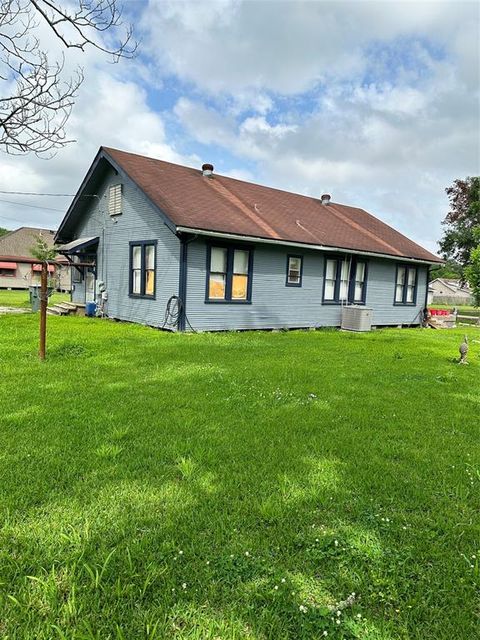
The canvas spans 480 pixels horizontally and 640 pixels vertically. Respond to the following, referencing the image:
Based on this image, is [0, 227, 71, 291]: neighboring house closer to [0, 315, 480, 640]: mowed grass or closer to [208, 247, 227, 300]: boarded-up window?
[208, 247, 227, 300]: boarded-up window

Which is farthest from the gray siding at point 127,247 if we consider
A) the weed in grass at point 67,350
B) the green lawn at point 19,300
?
the green lawn at point 19,300

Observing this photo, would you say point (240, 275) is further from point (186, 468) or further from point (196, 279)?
point (186, 468)

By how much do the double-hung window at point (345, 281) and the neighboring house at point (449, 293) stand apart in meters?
47.5

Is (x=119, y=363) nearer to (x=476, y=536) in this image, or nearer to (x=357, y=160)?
(x=476, y=536)

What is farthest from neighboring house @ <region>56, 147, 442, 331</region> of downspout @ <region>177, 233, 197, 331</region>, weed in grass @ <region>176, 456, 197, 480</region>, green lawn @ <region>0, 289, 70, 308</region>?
weed in grass @ <region>176, 456, 197, 480</region>

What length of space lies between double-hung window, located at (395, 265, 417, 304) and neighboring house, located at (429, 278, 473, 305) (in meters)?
44.3

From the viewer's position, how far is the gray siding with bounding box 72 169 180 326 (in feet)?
38.2

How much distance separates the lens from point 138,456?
11.0 ft

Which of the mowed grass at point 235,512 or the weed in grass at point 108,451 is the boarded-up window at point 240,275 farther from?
the weed in grass at point 108,451

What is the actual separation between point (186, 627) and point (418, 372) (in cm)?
660

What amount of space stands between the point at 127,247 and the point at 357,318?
8.28m

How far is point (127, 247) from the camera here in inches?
528

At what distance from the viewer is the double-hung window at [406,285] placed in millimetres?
17109

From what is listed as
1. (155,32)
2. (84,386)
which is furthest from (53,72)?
(84,386)
